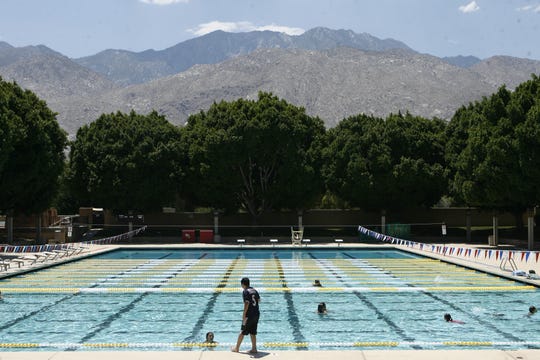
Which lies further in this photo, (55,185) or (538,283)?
(55,185)

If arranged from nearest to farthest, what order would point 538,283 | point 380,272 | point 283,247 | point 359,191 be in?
1. point 538,283
2. point 380,272
3. point 283,247
4. point 359,191

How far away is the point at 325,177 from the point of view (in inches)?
1964

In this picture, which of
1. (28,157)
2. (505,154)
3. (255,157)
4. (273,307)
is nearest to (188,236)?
(255,157)

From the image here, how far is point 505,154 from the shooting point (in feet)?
121

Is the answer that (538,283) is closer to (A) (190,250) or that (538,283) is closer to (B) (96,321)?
(B) (96,321)

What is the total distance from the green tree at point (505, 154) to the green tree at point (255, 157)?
13.0 m

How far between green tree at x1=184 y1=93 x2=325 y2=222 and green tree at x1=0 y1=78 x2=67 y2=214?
12030mm

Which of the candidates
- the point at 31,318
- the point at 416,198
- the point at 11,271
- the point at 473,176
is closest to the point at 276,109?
the point at 416,198

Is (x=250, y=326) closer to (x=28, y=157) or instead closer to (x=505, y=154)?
(x=505, y=154)

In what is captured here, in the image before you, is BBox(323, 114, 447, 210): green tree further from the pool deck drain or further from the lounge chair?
the pool deck drain

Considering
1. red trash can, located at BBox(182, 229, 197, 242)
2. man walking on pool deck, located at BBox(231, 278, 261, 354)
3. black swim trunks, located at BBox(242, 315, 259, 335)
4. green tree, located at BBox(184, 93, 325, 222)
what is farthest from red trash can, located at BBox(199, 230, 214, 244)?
black swim trunks, located at BBox(242, 315, 259, 335)

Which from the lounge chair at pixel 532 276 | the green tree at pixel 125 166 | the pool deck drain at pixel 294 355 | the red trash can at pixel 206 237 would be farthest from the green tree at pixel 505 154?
the pool deck drain at pixel 294 355

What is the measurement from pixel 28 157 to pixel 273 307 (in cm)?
2582

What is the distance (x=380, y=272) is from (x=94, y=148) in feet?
101
